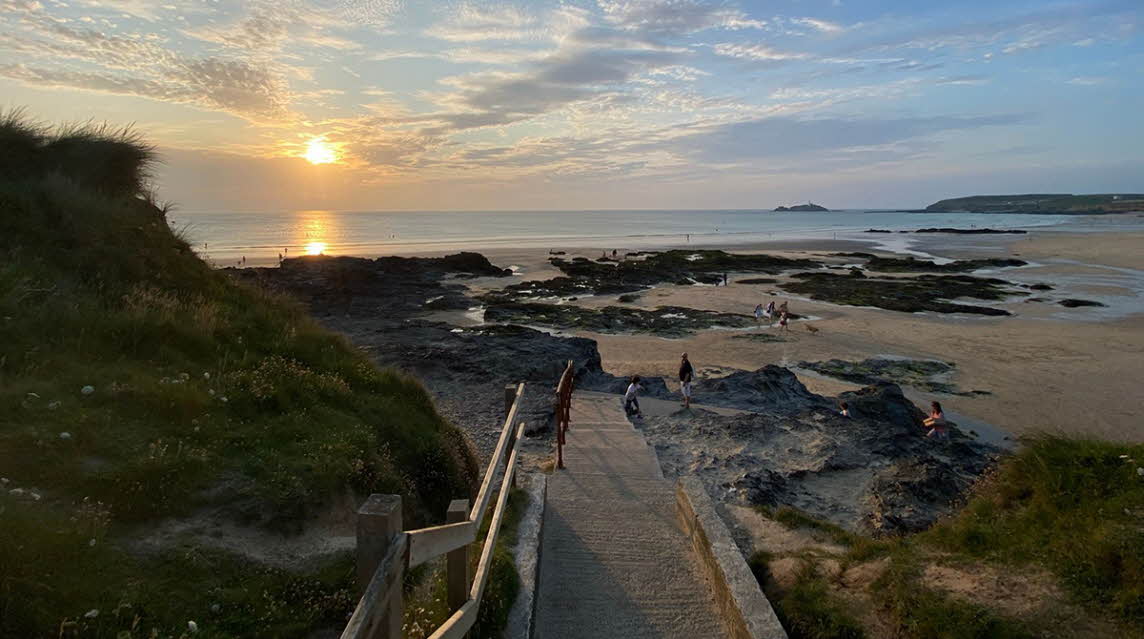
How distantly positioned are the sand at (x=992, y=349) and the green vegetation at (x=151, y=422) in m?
8.69

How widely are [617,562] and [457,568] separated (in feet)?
8.18

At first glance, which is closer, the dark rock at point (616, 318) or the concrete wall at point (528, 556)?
the concrete wall at point (528, 556)

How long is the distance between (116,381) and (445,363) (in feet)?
41.0

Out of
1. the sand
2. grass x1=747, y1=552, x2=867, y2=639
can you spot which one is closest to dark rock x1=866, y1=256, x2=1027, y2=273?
the sand

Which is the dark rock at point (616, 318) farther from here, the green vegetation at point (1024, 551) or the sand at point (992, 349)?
the green vegetation at point (1024, 551)

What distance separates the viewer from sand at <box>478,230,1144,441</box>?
16766 millimetres

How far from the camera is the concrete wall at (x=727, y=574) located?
15.9ft

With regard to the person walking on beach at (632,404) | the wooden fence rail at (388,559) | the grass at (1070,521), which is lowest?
the person walking on beach at (632,404)

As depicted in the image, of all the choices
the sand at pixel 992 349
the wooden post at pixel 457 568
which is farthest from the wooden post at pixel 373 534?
the sand at pixel 992 349

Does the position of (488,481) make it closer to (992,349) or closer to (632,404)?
(632,404)

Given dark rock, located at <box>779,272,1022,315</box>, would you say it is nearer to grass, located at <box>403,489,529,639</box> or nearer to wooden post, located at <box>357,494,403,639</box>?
grass, located at <box>403,489,529,639</box>

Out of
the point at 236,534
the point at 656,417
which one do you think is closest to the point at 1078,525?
the point at 236,534

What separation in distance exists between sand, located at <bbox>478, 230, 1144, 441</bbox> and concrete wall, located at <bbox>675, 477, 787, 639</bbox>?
4923mm

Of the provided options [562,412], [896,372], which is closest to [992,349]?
[896,372]
